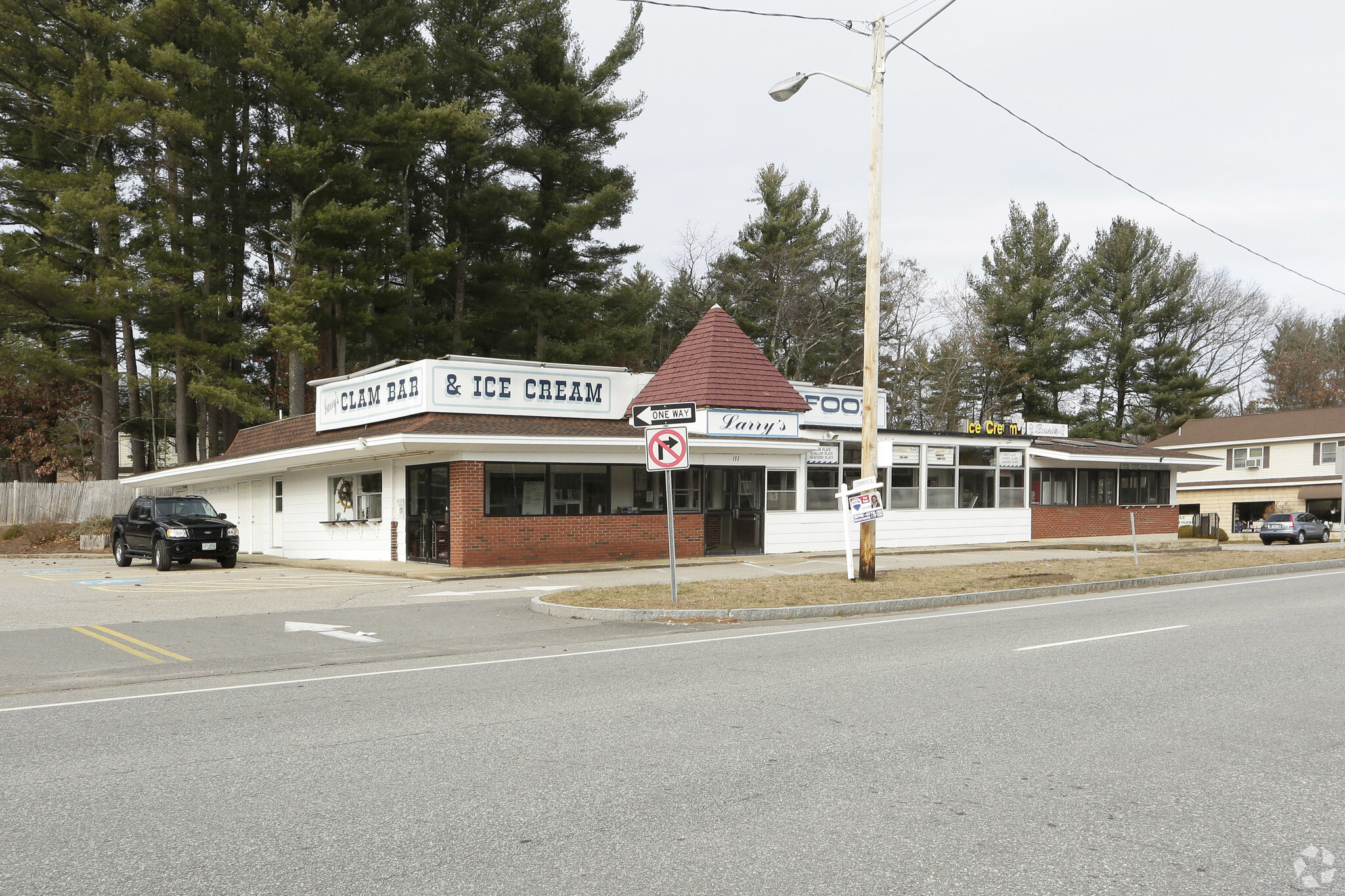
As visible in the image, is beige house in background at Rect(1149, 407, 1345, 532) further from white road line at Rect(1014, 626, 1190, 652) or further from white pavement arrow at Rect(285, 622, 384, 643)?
white pavement arrow at Rect(285, 622, 384, 643)

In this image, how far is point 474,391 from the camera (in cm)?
2370

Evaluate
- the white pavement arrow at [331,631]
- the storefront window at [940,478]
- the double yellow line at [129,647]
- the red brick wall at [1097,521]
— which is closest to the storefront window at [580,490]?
the white pavement arrow at [331,631]

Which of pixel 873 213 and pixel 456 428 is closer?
pixel 873 213

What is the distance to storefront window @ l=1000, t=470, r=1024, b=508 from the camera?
3469 cm

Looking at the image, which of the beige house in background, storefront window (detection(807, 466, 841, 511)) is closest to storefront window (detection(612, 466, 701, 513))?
storefront window (detection(807, 466, 841, 511))

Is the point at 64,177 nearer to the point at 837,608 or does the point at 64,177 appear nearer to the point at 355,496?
the point at 355,496

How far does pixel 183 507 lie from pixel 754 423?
1471cm

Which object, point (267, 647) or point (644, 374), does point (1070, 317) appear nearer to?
point (644, 374)

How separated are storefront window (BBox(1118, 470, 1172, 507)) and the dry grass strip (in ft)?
52.6

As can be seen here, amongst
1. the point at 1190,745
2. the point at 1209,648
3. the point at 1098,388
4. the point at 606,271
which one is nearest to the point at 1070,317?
the point at 1098,388

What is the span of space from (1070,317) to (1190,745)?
5881cm

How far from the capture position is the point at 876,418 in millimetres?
16984

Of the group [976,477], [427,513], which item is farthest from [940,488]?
[427,513]

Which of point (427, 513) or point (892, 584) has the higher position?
point (427, 513)
